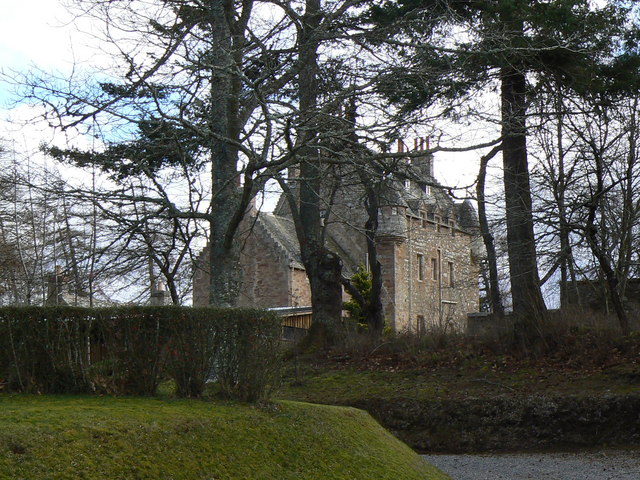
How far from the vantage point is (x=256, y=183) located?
14258mm

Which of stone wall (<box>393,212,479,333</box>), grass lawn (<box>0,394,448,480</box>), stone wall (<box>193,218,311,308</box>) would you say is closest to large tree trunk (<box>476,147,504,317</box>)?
grass lawn (<box>0,394,448,480</box>)

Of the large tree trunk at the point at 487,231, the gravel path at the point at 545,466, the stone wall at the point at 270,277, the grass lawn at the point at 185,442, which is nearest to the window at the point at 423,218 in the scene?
the stone wall at the point at 270,277

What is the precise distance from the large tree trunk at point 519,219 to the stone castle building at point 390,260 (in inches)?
612

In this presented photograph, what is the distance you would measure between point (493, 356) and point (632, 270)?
8.49m

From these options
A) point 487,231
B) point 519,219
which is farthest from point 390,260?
point 519,219

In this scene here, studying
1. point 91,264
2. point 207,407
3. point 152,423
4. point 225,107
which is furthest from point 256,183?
point 152,423

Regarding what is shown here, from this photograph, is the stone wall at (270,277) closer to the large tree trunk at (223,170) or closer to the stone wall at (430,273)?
the stone wall at (430,273)

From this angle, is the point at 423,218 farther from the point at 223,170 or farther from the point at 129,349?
the point at 129,349

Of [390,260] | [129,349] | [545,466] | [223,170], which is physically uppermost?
[390,260]

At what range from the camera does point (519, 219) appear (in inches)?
773

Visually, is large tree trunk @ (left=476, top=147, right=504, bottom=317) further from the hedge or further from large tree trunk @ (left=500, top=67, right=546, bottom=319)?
the hedge

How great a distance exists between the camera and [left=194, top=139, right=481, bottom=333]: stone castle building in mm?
41250

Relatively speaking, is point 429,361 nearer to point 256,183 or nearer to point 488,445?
point 488,445

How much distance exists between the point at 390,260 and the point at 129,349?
3665cm
